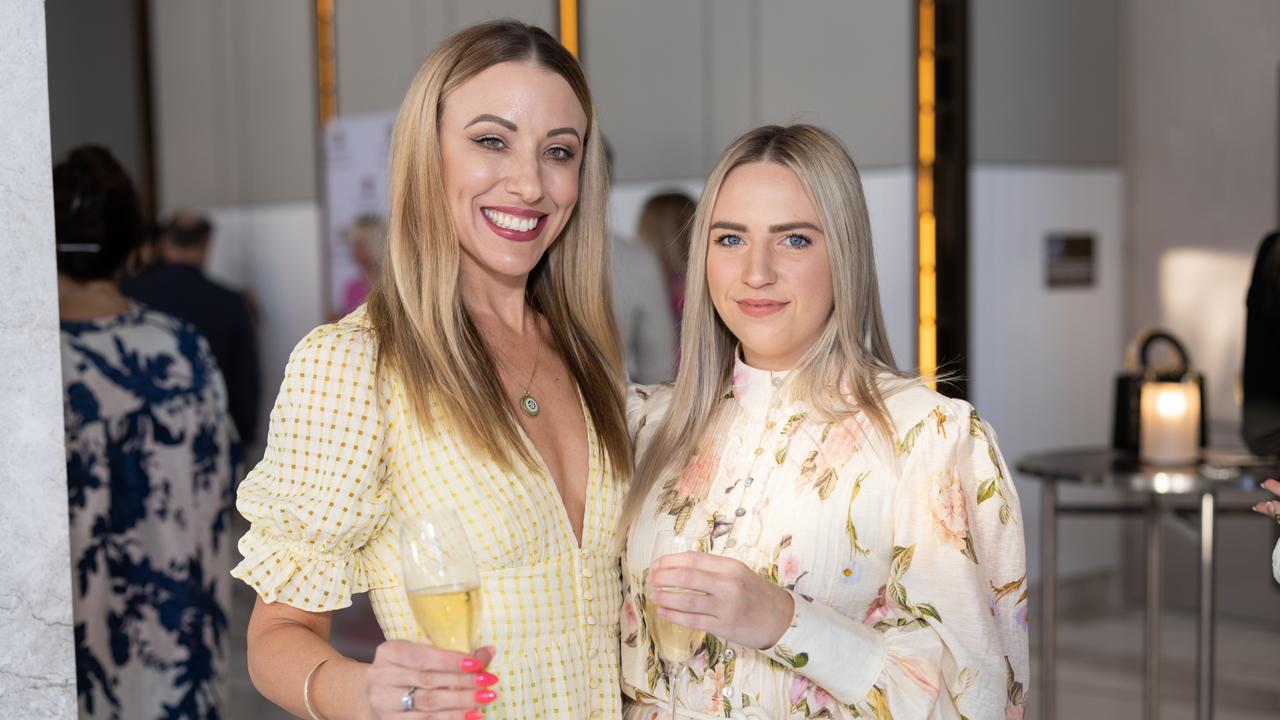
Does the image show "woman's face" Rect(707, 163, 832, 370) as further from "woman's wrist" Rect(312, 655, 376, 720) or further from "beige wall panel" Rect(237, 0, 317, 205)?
"beige wall panel" Rect(237, 0, 317, 205)

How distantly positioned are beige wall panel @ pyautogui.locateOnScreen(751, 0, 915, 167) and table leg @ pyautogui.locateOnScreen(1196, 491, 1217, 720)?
2.24 m

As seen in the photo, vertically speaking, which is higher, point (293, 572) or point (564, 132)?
point (564, 132)

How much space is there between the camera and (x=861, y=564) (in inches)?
69.9

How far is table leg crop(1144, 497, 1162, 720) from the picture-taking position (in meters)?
3.94

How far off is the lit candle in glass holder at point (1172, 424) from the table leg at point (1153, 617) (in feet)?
1.02

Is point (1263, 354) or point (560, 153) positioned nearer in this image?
point (560, 153)

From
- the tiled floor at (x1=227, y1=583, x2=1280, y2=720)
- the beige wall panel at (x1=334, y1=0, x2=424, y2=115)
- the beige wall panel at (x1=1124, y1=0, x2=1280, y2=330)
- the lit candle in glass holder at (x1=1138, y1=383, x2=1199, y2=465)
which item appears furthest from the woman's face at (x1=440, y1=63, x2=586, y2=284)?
the beige wall panel at (x1=334, y1=0, x2=424, y2=115)

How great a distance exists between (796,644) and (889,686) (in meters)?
0.14

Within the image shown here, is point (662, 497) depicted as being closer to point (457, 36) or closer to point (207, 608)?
point (457, 36)

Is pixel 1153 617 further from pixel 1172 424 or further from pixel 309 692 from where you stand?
pixel 309 692

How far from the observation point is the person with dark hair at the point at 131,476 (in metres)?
2.88

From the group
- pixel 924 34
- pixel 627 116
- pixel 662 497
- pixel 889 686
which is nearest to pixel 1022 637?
pixel 889 686

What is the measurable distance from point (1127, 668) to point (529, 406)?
3.95 metres

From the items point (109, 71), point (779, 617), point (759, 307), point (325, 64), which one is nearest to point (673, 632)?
point (779, 617)
